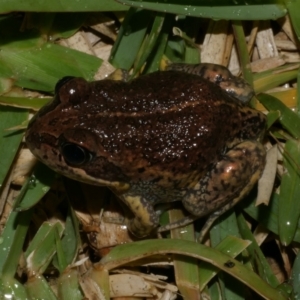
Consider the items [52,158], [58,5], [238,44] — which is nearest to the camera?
[52,158]

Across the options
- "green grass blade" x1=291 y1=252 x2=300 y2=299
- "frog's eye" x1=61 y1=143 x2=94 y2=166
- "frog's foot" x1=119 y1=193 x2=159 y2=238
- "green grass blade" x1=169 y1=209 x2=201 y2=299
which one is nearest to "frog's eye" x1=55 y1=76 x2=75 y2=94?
"frog's eye" x1=61 y1=143 x2=94 y2=166

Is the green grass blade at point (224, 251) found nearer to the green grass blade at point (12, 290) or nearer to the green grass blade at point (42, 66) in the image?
the green grass blade at point (12, 290)

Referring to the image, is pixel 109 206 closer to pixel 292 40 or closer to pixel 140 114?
pixel 140 114

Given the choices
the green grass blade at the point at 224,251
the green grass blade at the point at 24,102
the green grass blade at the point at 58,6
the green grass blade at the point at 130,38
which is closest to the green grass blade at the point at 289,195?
the green grass blade at the point at 224,251

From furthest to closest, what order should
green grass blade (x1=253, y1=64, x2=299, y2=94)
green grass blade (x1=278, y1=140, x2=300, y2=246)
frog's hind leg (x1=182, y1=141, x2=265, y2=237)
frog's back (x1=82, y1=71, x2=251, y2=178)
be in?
green grass blade (x1=253, y1=64, x2=299, y2=94)
green grass blade (x1=278, y1=140, x2=300, y2=246)
frog's hind leg (x1=182, y1=141, x2=265, y2=237)
frog's back (x1=82, y1=71, x2=251, y2=178)

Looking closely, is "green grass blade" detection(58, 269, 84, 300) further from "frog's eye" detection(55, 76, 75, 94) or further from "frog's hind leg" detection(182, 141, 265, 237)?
"frog's eye" detection(55, 76, 75, 94)

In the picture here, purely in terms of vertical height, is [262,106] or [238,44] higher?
[238,44]

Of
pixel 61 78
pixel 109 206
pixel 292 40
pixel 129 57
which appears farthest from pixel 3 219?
pixel 292 40
